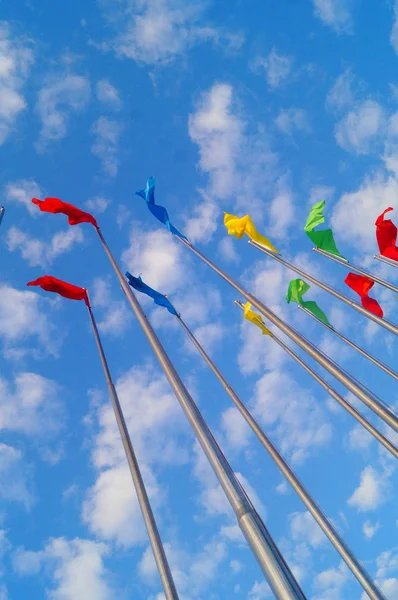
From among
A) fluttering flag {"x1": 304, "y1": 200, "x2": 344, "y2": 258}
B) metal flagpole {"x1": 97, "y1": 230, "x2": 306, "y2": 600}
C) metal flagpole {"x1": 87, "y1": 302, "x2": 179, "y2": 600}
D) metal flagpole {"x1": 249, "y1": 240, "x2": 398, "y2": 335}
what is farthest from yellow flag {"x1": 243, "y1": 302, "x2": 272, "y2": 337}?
metal flagpole {"x1": 97, "y1": 230, "x2": 306, "y2": 600}

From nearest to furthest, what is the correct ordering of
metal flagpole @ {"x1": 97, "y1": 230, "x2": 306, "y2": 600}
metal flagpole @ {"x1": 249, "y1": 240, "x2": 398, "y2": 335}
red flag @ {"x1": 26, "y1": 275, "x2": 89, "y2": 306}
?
metal flagpole @ {"x1": 97, "y1": 230, "x2": 306, "y2": 600}, metal flagpole @ {"x1": 249, "y1": 240, "x2": 398, "y2": 335}, red flag @ {"x1": 26, "y1": 275, "x2": 89, "y2": 306}

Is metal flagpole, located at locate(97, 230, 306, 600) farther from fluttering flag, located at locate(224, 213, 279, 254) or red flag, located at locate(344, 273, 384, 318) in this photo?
red flag, located at locate(344, 273, 384, 318)

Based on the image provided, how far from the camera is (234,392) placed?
15.0 m

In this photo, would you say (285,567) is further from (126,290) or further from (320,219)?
(320,219)

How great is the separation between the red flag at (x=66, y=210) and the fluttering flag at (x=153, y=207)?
8.69ft

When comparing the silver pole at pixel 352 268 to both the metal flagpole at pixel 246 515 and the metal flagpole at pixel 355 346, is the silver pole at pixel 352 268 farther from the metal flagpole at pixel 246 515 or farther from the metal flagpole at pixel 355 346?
the metal flagpole at pixel 246 515

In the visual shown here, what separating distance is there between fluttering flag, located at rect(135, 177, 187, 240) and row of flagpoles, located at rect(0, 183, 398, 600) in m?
0.04

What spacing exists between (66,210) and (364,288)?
1391 cm

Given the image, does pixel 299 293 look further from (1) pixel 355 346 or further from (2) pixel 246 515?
(2) pixel 246 515

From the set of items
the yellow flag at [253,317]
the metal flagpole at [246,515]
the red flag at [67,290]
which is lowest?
the metal flagpole at [246,515]

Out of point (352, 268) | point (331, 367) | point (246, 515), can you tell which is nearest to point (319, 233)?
point (352, 268)

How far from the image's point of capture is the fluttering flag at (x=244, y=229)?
58.9 ft

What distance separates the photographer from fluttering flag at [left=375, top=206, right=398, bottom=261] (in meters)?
17.4

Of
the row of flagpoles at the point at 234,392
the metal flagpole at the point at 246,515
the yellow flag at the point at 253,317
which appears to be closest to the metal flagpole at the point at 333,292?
the row of flagpoles at the point at 234,392
